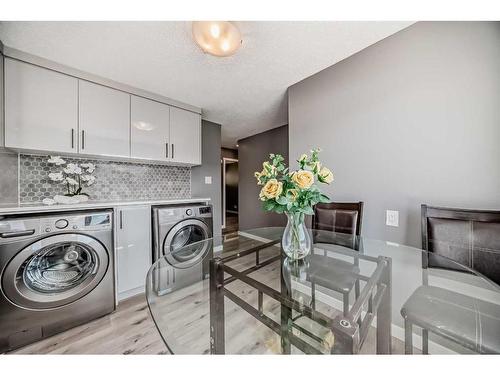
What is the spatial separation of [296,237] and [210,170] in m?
2.49

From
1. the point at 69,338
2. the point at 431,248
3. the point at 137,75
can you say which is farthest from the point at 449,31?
the point at 69,338

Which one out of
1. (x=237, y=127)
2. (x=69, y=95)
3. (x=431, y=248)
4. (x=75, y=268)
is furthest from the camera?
(x=237, y=127)

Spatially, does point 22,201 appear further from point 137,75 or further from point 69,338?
point 137,75

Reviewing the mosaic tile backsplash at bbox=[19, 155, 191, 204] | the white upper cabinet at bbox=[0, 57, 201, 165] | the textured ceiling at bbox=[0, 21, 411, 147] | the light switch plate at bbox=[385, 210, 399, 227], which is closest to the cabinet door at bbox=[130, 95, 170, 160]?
the white upper cabinet at bbox=[0, 57, 201, 165]

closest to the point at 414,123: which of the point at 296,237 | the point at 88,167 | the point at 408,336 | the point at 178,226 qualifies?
the point at 296,237

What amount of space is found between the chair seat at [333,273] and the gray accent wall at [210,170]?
89.1 inches

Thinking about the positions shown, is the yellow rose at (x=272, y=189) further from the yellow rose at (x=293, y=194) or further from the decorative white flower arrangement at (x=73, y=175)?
the decorative white flower arrangement at (x=73, y=175)

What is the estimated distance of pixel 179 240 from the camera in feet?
7.02

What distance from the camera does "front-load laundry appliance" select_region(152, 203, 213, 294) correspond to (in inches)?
45.7

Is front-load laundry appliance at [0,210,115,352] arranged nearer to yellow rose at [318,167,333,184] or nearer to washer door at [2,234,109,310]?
washer door at [2,234,109,310]

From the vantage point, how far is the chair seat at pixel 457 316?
0.69 metres

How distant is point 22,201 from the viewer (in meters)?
1.71

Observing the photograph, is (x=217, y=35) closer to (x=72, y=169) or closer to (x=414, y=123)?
(x=414, y=123)

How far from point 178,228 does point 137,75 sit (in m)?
1.62
